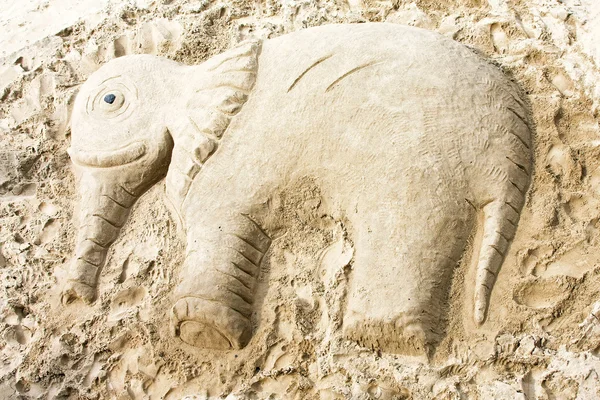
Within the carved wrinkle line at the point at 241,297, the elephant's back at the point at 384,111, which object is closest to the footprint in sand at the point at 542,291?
the elephant's back at the point at 384,111

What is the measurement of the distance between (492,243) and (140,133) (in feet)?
4.92

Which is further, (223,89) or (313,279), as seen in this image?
(223,89)

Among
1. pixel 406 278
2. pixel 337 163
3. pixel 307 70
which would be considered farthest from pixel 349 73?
pixel 406 278

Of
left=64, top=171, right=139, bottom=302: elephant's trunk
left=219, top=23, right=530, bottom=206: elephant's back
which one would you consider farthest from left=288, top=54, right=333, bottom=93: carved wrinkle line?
left=64, top=171, right=139, bottom=302: elephant's trunk

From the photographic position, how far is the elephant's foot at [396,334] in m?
2.21

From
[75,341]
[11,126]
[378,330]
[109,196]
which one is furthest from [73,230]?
[378,330]

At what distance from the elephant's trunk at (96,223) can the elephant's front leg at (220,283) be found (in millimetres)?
439

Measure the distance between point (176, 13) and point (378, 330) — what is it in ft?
7.05

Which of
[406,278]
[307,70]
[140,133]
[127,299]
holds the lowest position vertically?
[127,299]

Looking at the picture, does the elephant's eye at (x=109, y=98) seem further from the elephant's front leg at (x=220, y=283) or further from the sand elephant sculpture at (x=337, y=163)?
the elephant's front leg at (x=220, y=283)

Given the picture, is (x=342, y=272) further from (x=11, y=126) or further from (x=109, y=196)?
(x=11, y=126)

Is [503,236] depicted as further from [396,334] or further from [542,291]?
[396,334]

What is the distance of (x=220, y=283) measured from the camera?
7.92 ft

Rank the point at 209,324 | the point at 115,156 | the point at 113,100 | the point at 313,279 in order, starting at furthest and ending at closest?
the point at 113,100
the point at 115,156
the point at 313,279
the point at 209,324
